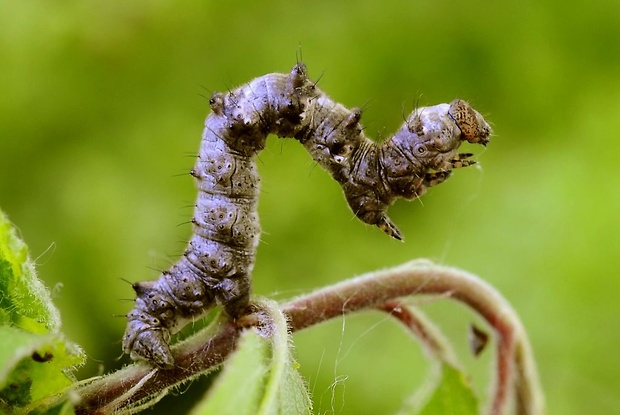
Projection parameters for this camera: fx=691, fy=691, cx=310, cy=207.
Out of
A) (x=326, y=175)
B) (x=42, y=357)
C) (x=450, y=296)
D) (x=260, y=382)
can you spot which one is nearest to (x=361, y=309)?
(x=450, y=296)

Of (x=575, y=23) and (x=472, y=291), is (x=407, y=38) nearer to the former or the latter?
(x=575, y=23)

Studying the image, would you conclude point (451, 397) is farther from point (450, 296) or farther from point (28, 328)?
point (28, 328)

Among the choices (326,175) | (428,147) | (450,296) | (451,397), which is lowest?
(451,397)

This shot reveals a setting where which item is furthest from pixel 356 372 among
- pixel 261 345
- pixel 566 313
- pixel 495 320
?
pixel 261 345

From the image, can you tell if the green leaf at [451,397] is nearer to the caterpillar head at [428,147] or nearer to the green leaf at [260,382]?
the caterpillar head at [428,147]

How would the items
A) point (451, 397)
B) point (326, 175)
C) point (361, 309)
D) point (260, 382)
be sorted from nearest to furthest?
point (260, 382), point (361, 309), point (451, 397), point (326, 175)

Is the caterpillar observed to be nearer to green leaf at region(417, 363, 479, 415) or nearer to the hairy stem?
the hairy stem
